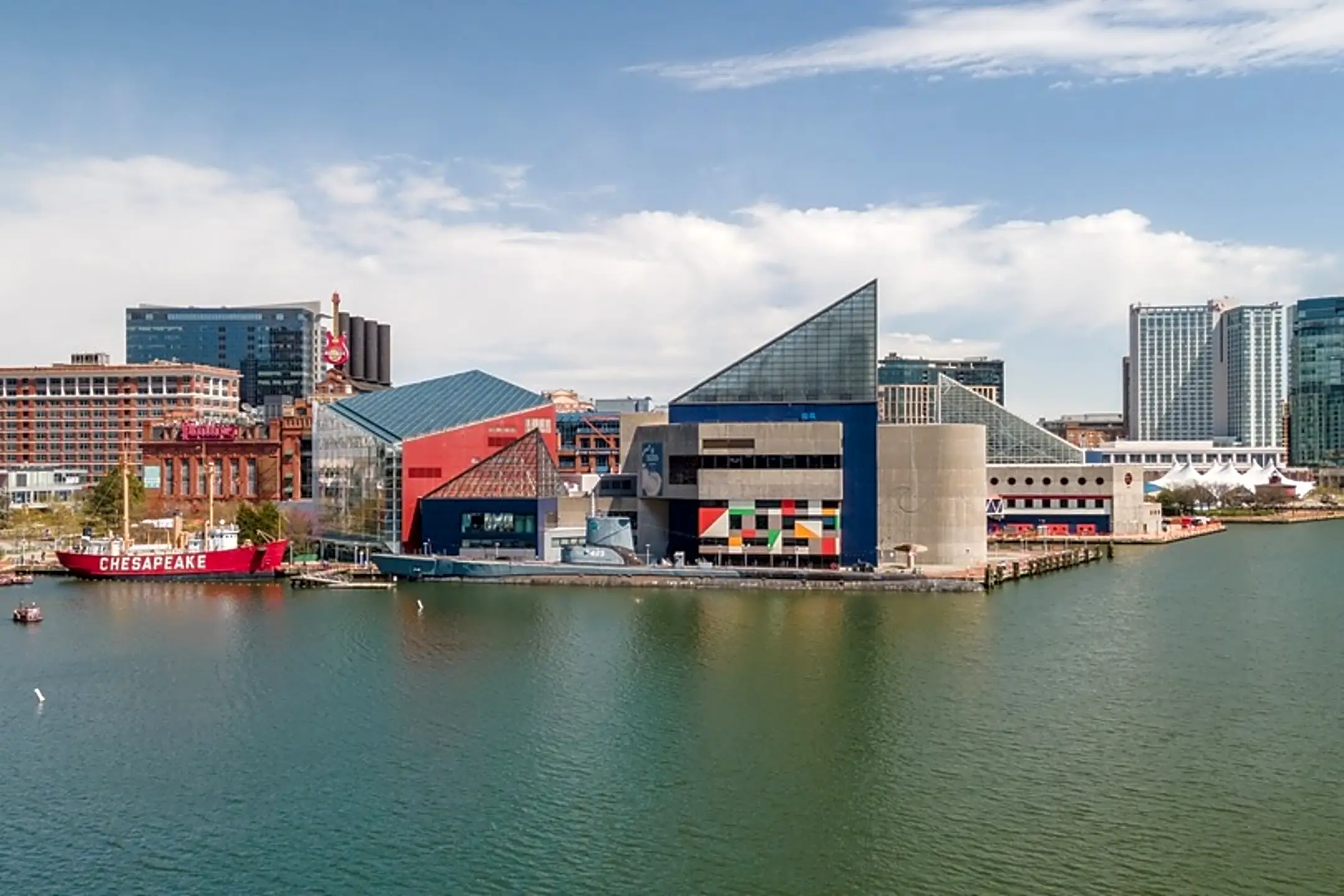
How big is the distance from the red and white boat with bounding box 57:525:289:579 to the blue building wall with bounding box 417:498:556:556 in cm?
673

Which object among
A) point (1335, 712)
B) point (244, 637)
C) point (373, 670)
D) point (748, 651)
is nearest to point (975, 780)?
point (1335, 712)

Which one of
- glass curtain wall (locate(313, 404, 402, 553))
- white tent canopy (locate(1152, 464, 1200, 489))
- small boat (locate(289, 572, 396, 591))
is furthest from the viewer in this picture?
white tent canopy (locate(1152, 464, 1200, 489))

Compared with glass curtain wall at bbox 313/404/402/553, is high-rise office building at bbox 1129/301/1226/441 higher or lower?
higher

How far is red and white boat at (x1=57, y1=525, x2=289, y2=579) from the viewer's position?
2141 inches

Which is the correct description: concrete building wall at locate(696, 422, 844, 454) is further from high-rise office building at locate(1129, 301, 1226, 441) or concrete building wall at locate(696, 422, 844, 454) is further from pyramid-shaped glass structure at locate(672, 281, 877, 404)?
high-rise office building at locate(1129, 301, 1226, 441)

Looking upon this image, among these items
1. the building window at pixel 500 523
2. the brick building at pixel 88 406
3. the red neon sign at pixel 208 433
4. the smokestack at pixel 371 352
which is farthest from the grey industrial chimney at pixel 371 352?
the building window at pixel 500 523

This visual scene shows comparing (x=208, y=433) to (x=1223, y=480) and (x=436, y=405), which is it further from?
(x=1223, y=480)

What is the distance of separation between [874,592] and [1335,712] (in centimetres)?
2103

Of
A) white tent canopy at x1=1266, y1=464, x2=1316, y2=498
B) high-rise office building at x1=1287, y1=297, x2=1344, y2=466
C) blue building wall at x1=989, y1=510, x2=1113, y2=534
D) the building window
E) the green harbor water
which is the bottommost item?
the green harbor water

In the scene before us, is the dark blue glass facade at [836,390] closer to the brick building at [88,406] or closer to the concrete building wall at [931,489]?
the concrete building wall at [931,489]

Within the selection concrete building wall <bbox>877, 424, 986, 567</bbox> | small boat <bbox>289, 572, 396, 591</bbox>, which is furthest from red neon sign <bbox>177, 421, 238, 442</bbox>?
concrete building wall <bbox>877, 424, 986, 567</bbox>

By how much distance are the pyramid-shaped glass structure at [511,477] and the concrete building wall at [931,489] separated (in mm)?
14786

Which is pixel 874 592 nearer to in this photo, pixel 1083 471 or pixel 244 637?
pixel 244 637

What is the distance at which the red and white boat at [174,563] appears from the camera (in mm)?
54375
